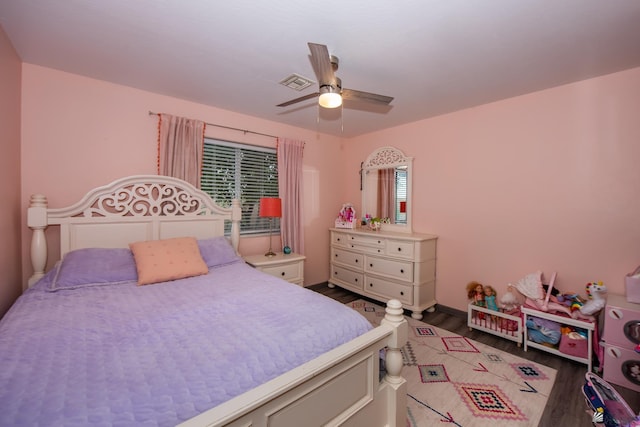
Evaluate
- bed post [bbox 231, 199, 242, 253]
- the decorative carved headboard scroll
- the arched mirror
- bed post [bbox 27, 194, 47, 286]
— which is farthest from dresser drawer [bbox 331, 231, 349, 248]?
bed post [bbox 27, 194, 47, 286]

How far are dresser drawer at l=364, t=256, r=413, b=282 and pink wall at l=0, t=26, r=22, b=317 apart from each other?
3.32 metres

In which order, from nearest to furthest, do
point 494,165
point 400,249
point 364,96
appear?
1. point 364,96
2. point 494,165
3. point 400,249

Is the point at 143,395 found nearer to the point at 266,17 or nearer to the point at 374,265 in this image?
the point at 266,17

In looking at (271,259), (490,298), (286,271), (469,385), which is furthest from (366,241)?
(469,385)

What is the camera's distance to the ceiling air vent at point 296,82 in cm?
231

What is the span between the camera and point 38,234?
2104 mm

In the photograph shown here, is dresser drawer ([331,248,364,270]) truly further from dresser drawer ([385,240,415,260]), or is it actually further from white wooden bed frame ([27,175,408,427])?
white wooden bed frame ([27,175,408,427])

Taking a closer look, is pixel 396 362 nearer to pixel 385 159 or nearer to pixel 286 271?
pixel 286 271

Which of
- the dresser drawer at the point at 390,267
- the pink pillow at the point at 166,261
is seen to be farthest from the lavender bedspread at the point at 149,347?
the dresser drawer at the point at 390,267

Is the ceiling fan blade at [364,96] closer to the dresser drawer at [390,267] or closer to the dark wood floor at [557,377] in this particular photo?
the dresser drawer at [390,267]

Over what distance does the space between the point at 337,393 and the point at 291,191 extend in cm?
279

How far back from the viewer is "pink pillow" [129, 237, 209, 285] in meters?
2.02

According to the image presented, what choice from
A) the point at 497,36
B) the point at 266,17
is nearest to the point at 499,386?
the point at 497,36

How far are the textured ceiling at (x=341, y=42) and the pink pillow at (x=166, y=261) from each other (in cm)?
147
